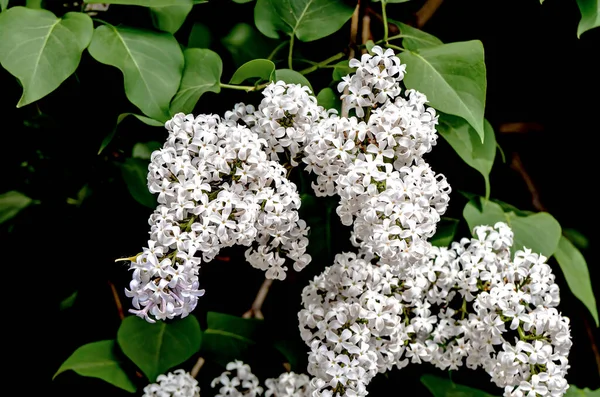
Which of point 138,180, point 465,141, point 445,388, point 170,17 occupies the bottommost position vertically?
point 445,388

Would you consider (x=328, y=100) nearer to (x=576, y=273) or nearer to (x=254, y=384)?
(x=254, y=384)

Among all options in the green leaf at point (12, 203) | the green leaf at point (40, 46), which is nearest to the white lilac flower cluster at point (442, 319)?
the green leaf at point (40, 46)

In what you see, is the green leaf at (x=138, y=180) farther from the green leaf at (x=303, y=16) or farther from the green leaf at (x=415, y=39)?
the green leaf at (x=415, y=39)

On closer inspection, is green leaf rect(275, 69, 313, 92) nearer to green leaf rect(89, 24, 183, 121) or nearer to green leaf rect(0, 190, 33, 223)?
green leaf rect(89, 24, 183, 121)

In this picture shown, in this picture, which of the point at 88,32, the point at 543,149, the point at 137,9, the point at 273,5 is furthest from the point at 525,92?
the point at 88,32

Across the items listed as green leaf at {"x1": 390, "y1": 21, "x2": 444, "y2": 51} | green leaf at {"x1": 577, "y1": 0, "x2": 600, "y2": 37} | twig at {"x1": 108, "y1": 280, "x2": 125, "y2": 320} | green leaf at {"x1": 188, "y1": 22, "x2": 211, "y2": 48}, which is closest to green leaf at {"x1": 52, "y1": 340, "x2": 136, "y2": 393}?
twig at {"x1": 108, "y1": 280, "x2": 125, "y2": 320}

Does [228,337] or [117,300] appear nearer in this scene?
[228,337]

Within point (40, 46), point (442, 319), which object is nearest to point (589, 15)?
point (442, 319)
